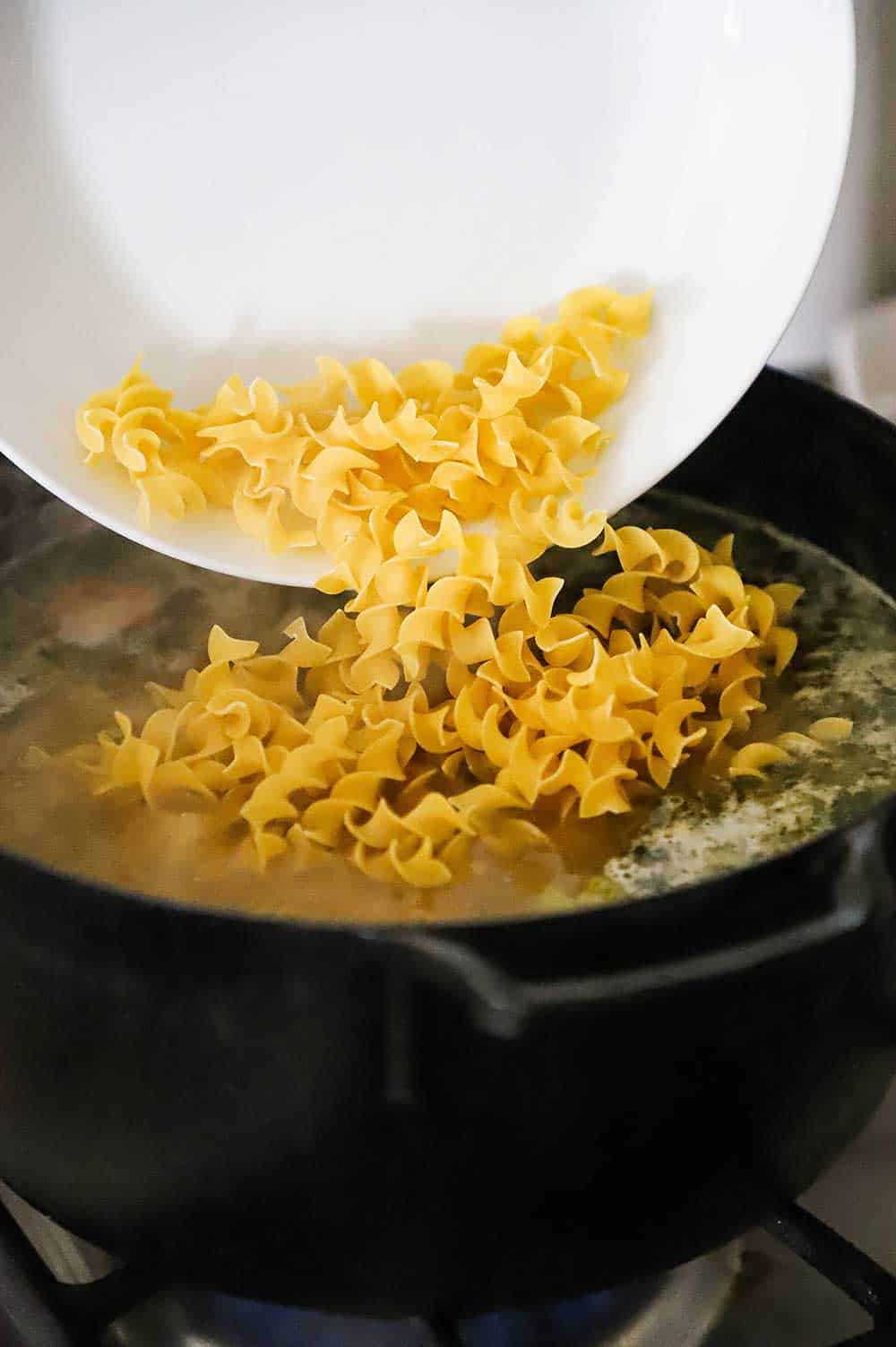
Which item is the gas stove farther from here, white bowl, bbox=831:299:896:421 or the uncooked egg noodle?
white bowl, bbox=831:299:896:421

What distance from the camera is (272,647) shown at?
25.4 inches

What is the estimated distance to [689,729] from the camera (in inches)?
22.0

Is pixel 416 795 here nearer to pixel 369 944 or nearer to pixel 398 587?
pixel 398 587

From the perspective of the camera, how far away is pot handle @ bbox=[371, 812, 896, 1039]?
1.05 ft

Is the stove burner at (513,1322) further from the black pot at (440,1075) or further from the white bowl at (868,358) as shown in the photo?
the white bowl at (868,358)

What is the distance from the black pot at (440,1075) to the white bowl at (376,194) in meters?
0.32

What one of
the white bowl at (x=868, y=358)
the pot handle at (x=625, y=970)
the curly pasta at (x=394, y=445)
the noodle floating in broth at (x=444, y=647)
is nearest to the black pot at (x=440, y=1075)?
the pot handle at (x=625, y=970)

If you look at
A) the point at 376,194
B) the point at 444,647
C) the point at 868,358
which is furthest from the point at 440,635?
the point at 868,358

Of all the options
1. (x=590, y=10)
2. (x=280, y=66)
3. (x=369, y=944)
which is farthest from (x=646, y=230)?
(x=369, y=944)

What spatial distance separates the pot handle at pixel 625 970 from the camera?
32 cm

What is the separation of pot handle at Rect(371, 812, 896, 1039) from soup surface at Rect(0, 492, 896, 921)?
0.23ft

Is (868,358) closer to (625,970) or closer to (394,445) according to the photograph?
(394,445)

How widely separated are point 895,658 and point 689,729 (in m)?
0.13

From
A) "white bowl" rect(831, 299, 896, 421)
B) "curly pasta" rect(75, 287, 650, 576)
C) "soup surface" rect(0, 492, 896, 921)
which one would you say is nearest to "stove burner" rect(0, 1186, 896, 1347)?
"soup surface" rect(0, 492, 896, 921)
